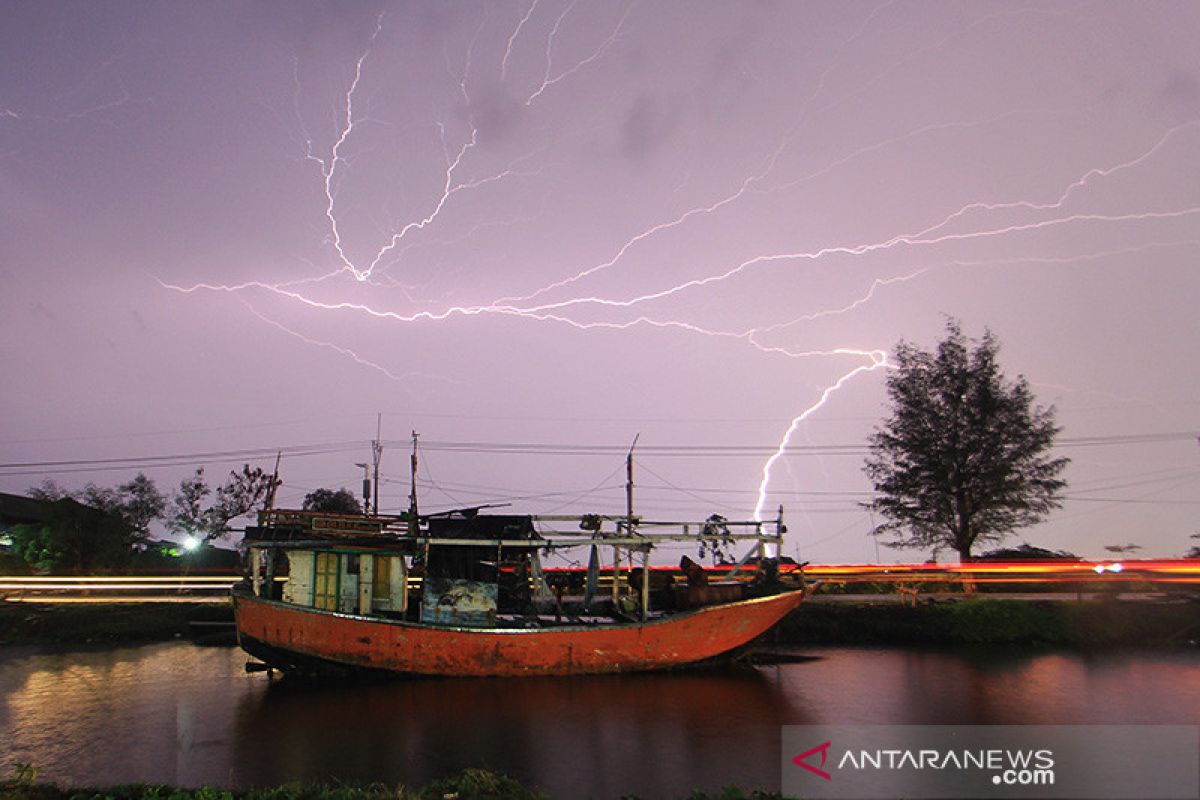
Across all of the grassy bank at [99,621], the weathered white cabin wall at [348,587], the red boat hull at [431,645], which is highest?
the weathered white cabin wall at [348,587]

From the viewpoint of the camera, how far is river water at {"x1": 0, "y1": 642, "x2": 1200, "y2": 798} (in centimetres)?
1092

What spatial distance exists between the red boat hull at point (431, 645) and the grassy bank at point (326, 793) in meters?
7.78

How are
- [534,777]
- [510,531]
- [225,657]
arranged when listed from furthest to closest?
1. [225,657]
2. [510,531]
3. [534,777]

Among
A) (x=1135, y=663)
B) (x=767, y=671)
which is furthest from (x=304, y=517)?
(x=1135, y=663)

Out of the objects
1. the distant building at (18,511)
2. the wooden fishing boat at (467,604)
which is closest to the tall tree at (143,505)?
the distant building at (18,511)

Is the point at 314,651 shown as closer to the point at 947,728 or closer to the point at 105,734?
the point at 105,734

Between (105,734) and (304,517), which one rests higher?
(304,517)

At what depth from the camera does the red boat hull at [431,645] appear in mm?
17016

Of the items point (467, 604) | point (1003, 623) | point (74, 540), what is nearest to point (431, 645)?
point (467, 604)

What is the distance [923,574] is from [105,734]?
2579cm

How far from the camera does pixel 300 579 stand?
18188 mm

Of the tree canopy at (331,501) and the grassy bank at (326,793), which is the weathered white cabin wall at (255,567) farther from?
A: the tree canopy at (331,501)

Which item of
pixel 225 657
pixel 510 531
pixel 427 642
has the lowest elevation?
pixel 225 657

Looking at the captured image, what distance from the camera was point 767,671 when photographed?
1889 cm
